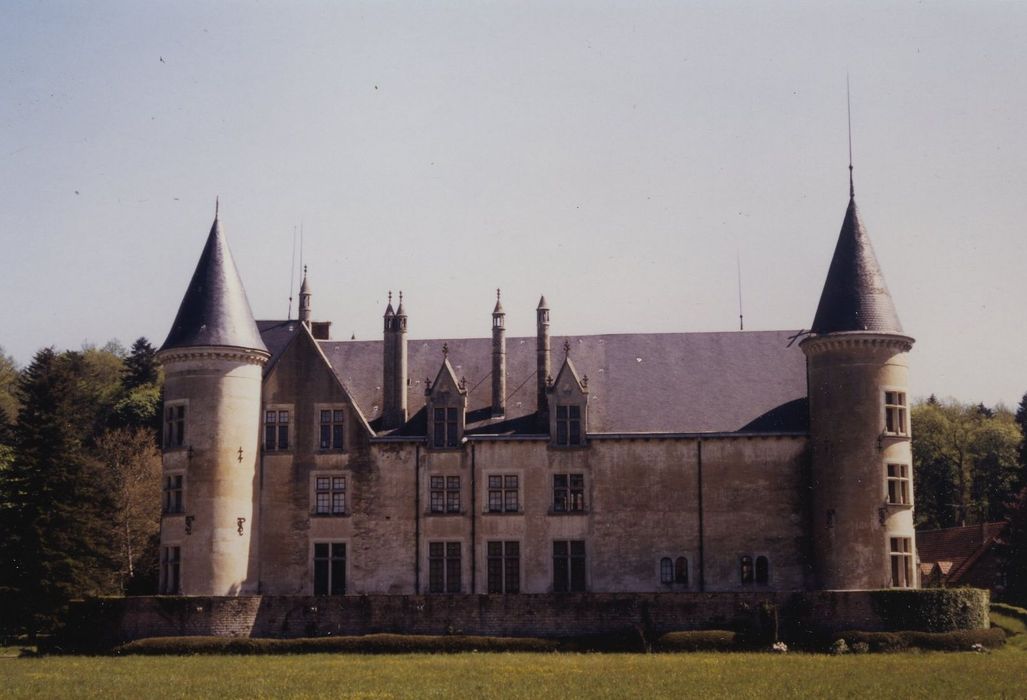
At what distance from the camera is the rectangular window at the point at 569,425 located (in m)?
51.0

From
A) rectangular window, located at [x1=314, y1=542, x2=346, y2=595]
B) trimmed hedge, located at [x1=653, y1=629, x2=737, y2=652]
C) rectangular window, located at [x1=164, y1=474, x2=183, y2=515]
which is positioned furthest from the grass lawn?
rectangular window, located at [x1=314, y1=542, x2=346, y2=595]

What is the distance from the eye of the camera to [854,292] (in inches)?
1925

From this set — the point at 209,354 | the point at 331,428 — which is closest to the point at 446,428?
the point at 331,428

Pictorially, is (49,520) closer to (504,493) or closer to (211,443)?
(211,443)

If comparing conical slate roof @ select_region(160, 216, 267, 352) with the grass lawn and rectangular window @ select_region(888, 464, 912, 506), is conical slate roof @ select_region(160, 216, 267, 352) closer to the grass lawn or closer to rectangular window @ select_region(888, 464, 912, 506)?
the grass lawn

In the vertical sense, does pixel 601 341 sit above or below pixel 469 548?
above

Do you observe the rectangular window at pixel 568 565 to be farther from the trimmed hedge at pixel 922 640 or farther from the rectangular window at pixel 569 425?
the trimmed hedge at pixel 922 640

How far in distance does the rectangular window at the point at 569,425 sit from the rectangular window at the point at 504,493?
2.23 m

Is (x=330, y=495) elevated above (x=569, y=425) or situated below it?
below

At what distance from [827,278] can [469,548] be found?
15.8 m

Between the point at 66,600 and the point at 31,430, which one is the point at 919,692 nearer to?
the point at 66,600

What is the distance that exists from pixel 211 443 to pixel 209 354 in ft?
10.1

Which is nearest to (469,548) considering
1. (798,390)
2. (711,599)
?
(711,599)

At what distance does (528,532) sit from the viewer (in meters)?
50.7
